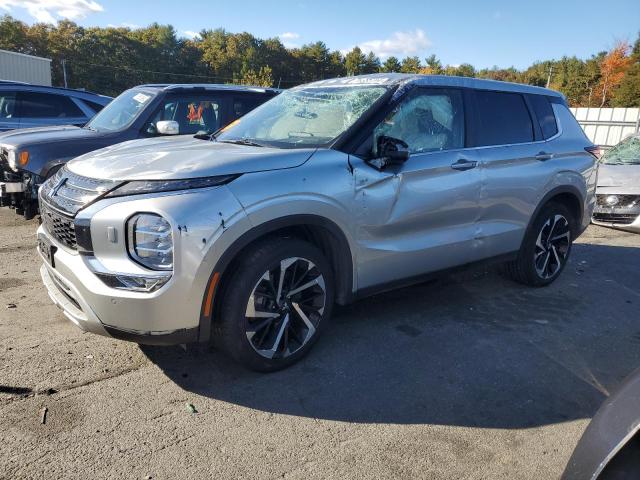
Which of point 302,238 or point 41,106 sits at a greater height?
point 41,106

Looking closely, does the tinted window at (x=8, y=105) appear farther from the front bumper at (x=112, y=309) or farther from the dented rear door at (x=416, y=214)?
the dented rear door at (x=416, y=214)

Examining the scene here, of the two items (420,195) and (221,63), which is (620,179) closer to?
(420,195)

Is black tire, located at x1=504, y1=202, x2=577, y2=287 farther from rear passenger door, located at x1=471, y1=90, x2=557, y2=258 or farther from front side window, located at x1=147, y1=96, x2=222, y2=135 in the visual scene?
front side window, located at x1=147, y1=96, x2=222, y2=135

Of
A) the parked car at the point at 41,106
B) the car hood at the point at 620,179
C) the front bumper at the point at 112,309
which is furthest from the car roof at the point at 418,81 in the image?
the parked car at the point at 41,106

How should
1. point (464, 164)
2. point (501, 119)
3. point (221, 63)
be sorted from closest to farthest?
point (464, 164) → point (501, 119) → point (221, 63)

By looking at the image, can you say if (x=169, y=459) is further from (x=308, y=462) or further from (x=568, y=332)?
(x=568, y=332)

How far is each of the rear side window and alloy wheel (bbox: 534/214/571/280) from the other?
2.69ft

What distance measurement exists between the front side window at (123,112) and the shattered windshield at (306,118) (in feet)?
8.81

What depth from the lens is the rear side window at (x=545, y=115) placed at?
503 cm

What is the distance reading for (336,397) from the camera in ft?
10.2

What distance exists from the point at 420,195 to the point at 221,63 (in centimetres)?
7639

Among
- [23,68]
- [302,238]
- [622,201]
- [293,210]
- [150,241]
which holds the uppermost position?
[23,68]

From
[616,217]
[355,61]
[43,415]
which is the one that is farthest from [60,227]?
[355,61]

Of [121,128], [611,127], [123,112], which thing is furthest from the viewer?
[611,127]
